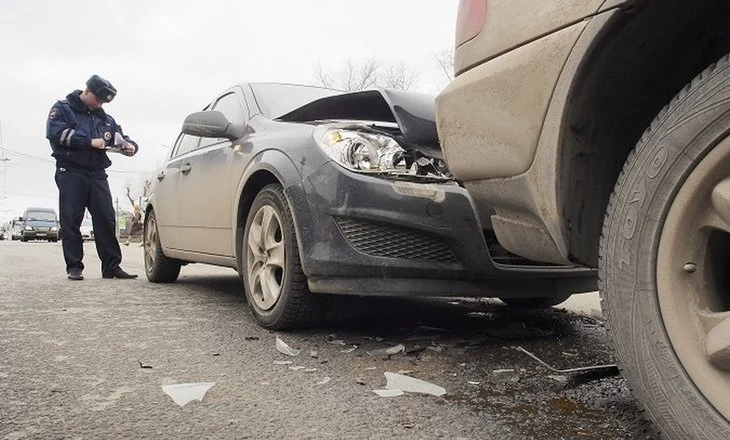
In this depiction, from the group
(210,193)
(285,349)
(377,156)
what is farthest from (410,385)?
(210,193)

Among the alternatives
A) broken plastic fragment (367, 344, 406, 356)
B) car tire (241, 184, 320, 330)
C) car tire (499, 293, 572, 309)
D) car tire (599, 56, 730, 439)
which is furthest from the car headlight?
car tire (499, 293, 572, 309)

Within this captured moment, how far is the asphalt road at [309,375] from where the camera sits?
1.75 meters

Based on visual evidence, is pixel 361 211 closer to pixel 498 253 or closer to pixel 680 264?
pixel 498 253

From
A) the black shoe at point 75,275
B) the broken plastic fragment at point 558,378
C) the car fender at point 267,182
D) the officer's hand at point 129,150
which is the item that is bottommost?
the broken plastic fragment at point 558,378

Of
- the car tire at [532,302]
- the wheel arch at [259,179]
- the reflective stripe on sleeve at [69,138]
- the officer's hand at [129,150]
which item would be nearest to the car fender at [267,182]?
the wheel arch at [259,179]

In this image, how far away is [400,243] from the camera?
2586 mm

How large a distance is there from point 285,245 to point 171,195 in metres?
2.22

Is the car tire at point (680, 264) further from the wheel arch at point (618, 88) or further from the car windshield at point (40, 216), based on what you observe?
the car windshield at point (40, 216)

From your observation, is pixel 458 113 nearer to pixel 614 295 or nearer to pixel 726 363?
pixel 614 295

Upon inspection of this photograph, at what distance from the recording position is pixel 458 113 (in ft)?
6.05

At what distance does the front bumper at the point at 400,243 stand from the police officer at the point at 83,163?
391 centimetres

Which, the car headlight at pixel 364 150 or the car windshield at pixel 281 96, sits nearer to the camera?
the car headlight at pixel 364 150

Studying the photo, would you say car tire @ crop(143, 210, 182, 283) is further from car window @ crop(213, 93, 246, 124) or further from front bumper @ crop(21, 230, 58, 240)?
front bumper @ crop(21, 230, 58, 240)

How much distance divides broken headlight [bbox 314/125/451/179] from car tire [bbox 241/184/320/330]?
0.41 meters
